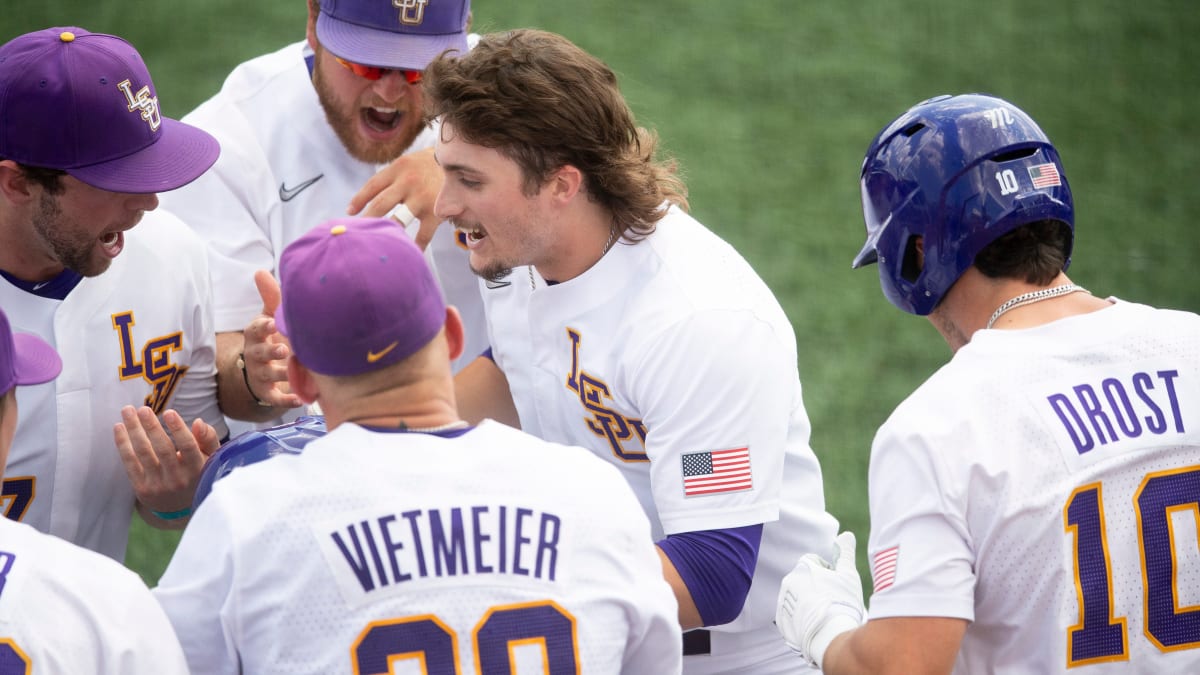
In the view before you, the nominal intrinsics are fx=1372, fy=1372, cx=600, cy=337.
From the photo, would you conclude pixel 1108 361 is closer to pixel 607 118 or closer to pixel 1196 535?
pixel 1196 535

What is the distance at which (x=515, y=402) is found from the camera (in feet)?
11.8

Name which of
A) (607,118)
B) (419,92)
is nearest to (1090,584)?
(607,118)

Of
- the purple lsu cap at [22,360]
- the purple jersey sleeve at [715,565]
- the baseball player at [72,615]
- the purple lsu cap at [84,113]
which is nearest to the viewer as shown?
the baseball player at [72,615]


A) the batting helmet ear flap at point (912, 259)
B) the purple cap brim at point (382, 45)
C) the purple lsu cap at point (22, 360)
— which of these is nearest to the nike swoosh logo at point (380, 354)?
the purple lsu cap at point (22, 360)

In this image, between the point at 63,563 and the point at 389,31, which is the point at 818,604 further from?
the point at 389,31

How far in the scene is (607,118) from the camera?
11.0ft

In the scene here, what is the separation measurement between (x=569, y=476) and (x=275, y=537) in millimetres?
472

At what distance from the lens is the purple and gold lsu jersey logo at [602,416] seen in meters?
3.21

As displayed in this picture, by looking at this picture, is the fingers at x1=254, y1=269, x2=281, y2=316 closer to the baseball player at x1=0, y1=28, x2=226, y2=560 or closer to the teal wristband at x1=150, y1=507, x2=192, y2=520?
the baseball player at x1=0, y1=28, x2=226, y2=560

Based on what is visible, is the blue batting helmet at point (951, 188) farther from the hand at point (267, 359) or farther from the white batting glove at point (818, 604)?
the hand at point (267, 359)

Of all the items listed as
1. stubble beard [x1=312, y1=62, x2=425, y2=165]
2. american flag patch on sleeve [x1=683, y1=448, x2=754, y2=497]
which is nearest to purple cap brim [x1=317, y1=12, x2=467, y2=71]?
stubble beard [x1=312, y1=62, x2=425, y2=165]

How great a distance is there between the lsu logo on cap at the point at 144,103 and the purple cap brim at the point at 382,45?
74 centimetres

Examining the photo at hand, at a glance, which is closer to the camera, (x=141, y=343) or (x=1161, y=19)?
(x=141, y=343)

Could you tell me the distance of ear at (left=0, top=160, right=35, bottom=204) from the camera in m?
3.15
